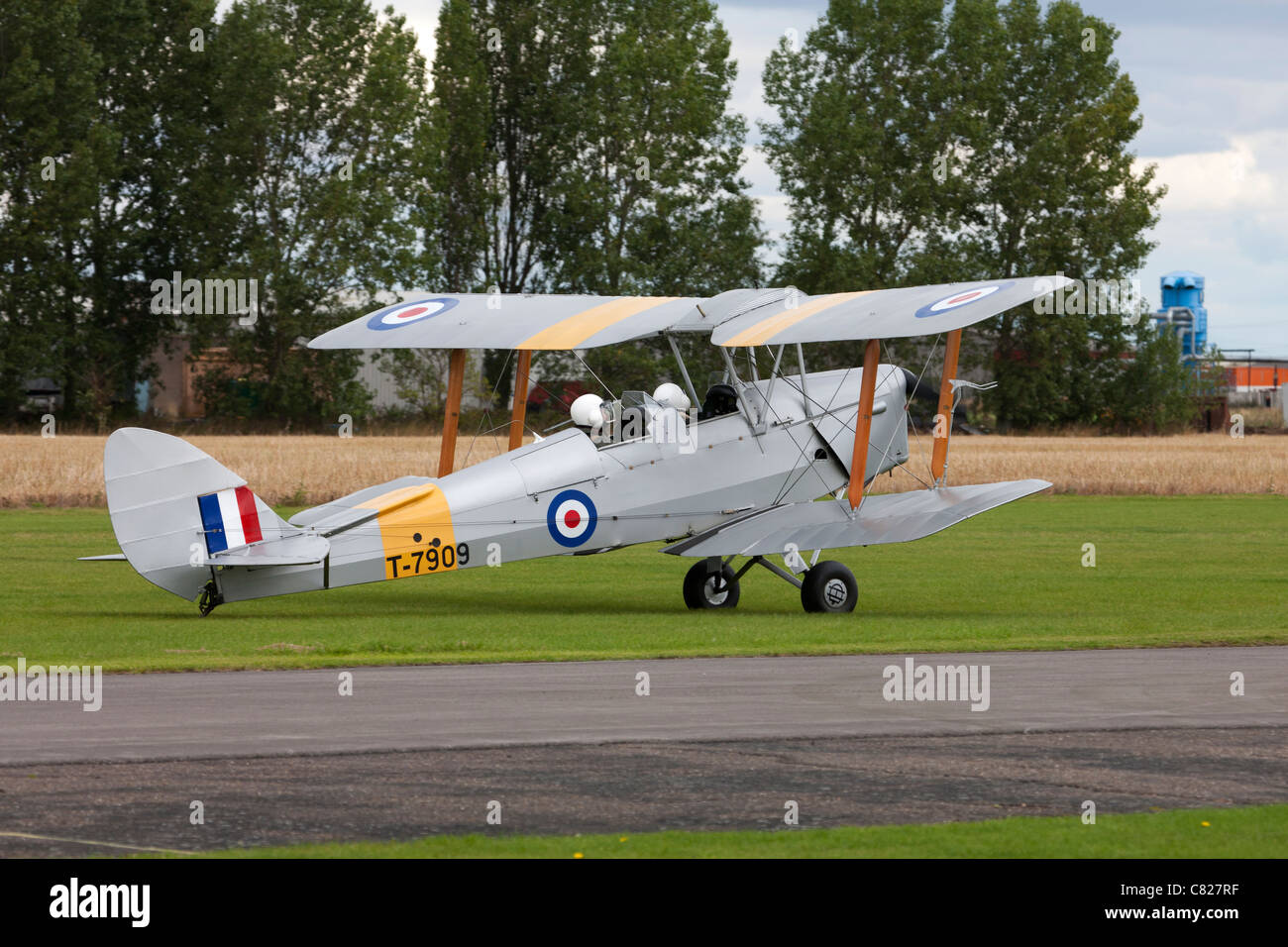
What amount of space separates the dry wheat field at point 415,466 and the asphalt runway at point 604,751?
67.6ft

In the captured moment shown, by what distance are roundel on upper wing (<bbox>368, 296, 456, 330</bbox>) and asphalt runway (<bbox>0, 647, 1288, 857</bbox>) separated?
742 cm

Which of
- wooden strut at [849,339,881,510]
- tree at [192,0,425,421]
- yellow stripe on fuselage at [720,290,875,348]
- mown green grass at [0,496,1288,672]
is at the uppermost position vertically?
tree at [192,0,425,421]

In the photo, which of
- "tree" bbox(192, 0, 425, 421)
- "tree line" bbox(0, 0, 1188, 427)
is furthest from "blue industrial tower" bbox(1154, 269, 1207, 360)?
"tree" bbox(192, 0, 425, 421)

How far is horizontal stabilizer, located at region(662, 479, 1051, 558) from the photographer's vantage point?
744 inches

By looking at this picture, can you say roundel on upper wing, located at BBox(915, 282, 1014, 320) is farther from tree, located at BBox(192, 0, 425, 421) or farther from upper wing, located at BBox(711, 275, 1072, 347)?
tree, located at BBox(192, 0, 425, 421)

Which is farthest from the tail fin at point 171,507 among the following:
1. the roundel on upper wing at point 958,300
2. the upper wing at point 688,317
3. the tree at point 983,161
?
the tree at point 983,161

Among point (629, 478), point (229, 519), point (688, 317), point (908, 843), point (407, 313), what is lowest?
point (908, 843)

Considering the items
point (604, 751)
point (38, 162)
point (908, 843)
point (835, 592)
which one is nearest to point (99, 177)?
point (38, 162)

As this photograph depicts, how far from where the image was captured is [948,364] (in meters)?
19.9

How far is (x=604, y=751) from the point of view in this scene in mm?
10367

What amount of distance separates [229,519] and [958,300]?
8343 mm

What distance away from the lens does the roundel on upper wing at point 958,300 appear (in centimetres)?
1842

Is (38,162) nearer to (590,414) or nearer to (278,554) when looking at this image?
(590,414)

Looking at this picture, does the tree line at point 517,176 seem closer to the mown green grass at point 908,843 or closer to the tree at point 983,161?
the tree at point 983,161
